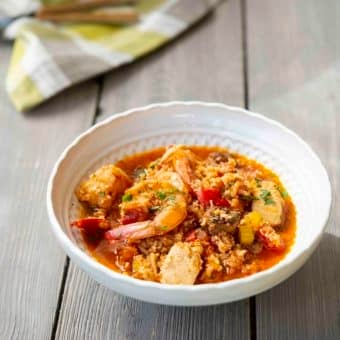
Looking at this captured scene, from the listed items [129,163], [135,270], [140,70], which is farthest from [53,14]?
[135,270]

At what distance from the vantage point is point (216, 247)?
Answer: 1505 millimetres

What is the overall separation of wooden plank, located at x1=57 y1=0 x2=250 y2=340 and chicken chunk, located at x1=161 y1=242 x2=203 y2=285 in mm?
167

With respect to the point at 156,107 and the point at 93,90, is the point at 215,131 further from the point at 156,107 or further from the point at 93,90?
the point at 93,90

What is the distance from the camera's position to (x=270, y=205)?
157 centimetres

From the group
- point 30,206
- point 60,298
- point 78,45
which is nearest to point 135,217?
point 60,298

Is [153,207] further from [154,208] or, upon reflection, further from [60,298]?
[60,298]

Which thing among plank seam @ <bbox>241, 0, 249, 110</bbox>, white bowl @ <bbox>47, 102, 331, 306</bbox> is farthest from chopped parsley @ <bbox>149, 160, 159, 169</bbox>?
plank seam @ <bbox>241, 0, 249, 110</bbox>

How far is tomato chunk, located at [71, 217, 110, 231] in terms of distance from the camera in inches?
62.2

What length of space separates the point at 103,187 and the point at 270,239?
40 cm

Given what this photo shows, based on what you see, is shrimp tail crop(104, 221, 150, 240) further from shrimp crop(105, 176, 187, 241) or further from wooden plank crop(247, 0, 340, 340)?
wooden plank crop(247, 0, 340, 340)

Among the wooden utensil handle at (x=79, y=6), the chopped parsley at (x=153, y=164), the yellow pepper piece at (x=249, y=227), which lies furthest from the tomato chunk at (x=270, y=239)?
the wooden utensil handle at (x=79, y=6)

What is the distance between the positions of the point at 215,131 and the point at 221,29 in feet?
2.95

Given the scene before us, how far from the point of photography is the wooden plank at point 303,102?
157cm

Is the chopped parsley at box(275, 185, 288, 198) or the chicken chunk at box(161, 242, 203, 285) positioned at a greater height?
the chicken chunk at box(161, 242, 203, 285)
